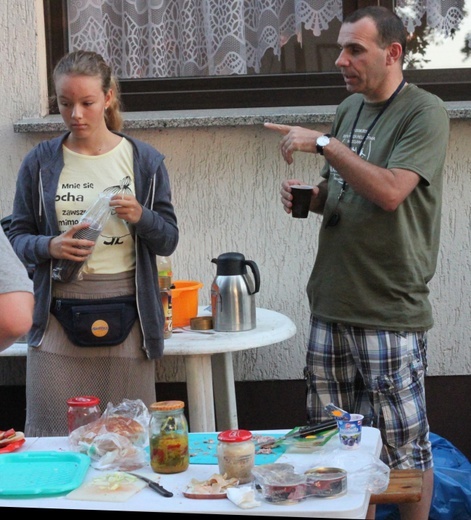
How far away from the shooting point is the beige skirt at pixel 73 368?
3299 mm

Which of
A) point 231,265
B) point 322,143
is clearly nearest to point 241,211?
point 231,265

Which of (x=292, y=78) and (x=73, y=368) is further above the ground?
(x=292, y=78)

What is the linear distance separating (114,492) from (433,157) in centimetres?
181

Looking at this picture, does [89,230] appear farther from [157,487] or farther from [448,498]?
[448,498]

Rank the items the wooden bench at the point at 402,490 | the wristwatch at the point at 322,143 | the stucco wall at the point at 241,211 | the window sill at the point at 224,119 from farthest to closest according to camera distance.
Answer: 1. the stucco wall at the point at 241,211
2. the window sill at the point at 224,119
3. the wristwatch at the point at 322,143
4. the wooden bench at the point at 402,490

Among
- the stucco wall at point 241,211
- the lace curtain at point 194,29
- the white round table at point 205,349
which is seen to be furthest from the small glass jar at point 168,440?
the lace curtain at point 194,29

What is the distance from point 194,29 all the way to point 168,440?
293 cm

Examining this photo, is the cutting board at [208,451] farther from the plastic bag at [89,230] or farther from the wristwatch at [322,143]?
the wristwatch at [322,143]

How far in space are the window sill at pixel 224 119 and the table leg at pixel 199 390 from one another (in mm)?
1252

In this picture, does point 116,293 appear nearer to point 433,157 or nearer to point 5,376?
point 433,157

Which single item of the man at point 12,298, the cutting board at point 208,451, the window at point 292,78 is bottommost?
the cutting board at point 208,451

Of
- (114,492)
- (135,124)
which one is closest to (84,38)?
(135,124)

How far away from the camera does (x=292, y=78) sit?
4699 mm

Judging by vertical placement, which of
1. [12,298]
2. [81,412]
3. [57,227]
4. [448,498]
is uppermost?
[57,227]
